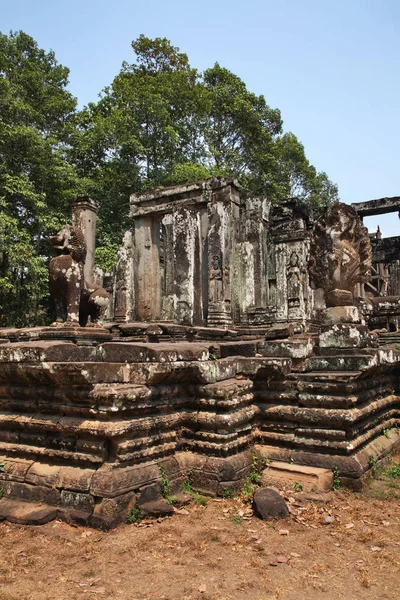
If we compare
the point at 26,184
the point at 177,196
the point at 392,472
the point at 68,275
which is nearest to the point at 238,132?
the point at 26,184

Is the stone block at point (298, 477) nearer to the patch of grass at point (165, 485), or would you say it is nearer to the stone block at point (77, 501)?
the patch of grass at point (165, 485)

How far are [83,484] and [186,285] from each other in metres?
7.19

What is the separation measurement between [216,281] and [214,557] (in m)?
9.16

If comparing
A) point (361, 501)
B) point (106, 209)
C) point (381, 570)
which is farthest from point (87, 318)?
point (106, 209)

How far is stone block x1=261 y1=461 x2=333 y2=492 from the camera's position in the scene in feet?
15.6

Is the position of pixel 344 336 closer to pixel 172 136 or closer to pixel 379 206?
pixel 379 206

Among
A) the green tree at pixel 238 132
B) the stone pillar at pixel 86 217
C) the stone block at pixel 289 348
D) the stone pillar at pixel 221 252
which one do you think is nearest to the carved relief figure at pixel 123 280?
the stone pillar at pixel 86 217

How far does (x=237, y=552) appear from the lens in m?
3.58

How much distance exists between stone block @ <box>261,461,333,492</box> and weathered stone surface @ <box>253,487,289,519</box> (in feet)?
1.79

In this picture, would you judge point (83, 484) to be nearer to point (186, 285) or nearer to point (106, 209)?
point (186, 285)

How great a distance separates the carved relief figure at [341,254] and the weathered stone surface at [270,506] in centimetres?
274

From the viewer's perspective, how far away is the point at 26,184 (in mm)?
19188

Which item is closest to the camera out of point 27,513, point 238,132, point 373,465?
point 27,513

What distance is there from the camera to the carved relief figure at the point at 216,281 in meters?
12.2
